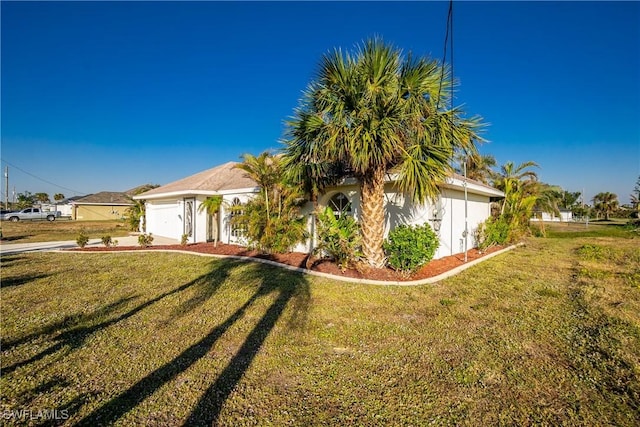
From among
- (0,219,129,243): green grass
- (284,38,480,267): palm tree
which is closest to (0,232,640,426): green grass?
(284,38,480,267): palm tree

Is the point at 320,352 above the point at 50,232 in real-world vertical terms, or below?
below

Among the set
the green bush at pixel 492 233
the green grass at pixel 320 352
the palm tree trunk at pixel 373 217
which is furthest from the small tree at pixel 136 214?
the green bush at pixel 492 233

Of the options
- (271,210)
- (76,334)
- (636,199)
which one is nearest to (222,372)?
(76,334)

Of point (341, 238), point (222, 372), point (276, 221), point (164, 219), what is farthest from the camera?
point (164, 219)

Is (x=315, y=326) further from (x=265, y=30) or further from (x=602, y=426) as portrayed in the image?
(x=265, y=30)

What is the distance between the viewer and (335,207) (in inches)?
508

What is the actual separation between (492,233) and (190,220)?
54.1ft

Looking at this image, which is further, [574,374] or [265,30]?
[265,30]

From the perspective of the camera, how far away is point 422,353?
4.61m

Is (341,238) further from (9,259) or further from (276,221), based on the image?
(9,259)

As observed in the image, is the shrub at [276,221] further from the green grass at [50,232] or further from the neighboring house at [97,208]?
the neighboring house at [97,208]

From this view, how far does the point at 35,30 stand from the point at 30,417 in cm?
1577

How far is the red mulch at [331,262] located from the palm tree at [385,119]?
249cm

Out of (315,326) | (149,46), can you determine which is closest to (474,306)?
(315,326)
